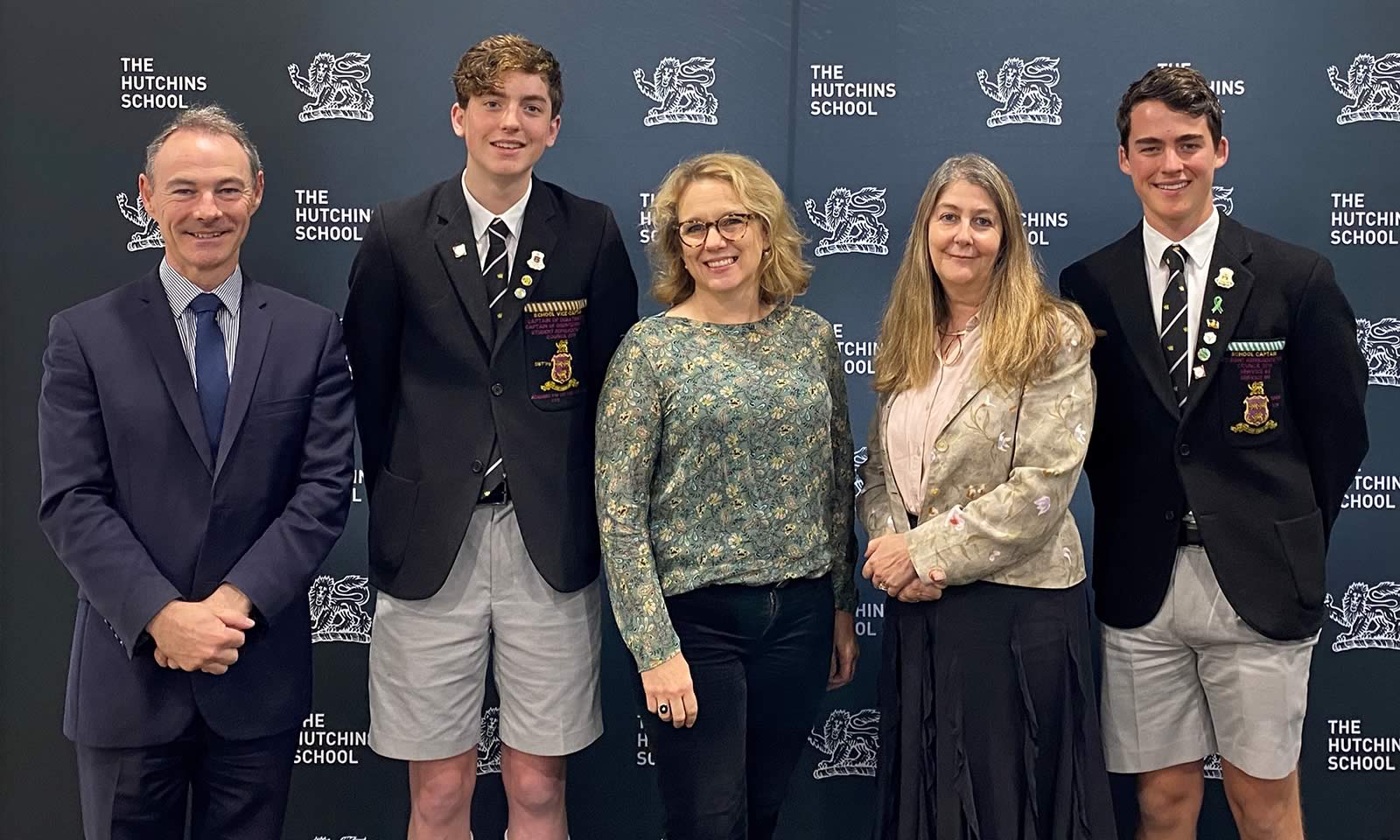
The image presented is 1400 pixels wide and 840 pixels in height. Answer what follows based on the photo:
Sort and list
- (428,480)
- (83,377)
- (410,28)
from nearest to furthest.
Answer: (83,377)
(428,480)
(410,28)

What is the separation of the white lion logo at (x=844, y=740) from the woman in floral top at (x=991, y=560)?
3.39 feet

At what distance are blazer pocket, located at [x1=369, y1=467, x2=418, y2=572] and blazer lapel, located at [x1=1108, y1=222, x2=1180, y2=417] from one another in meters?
1.56

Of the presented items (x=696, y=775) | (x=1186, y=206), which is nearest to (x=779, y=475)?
(x=696, y=775)

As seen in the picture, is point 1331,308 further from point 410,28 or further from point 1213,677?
point 410,28

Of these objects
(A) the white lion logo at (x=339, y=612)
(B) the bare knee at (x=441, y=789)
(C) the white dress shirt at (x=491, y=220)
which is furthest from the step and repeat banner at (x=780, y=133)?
(B) the bare knee at (x=441, y=789)

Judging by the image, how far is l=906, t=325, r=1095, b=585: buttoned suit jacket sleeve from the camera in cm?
225

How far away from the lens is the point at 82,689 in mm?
2232

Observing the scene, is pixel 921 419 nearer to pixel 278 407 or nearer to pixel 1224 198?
pixel 278 407

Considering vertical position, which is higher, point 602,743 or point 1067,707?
point 1067,707

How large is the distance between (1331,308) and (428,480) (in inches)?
76.1

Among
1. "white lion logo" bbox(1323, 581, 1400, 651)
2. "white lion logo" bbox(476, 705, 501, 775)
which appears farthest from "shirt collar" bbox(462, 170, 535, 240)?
"white lion logo" bbox(1323, 581, 1400, 651)

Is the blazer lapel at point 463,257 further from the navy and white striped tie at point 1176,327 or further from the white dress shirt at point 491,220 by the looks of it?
the navy and white striped tie at point 1176,327

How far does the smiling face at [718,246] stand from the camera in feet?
7.73

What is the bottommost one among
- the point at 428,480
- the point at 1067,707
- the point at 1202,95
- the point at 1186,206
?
the point at 1067,707
